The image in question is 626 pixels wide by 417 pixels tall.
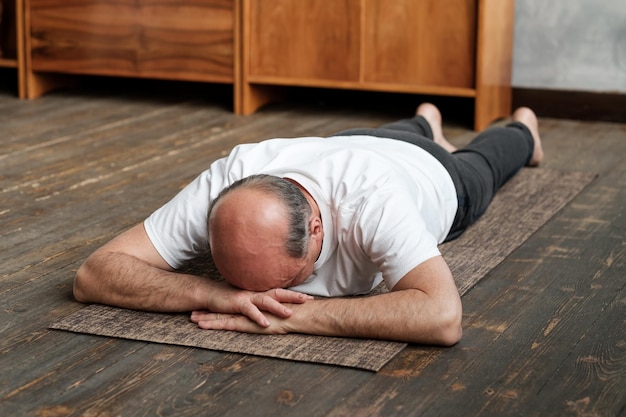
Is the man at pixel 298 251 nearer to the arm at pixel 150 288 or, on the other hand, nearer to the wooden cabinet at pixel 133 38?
the arm at pixel 150 288

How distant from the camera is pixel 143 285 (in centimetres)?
199

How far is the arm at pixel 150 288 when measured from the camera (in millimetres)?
1891

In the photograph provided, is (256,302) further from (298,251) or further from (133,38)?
(133,38)

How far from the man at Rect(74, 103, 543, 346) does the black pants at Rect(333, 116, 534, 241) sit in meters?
0.24

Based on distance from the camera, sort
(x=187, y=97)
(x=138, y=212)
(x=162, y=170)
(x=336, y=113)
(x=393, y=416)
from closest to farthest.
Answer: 1. (x=393, y=416)
2. (x=138, y=212)
3. (x=162, y=170)
4. (x=336, y=113)
5. (x=187, y=97)

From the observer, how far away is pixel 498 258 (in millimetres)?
2430

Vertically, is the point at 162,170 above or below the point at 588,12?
below

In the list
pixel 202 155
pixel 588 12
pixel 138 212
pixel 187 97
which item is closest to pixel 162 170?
pixel 202 155

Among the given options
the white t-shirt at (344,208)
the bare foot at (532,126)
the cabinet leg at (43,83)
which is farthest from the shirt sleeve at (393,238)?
the cabinet leg at (43,83)

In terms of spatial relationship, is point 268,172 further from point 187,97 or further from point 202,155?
point 187,97

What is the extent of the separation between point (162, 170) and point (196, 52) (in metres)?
1.20

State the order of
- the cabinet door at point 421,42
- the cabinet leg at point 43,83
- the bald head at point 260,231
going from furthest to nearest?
the cabinet leg at point 43,83 < the cabinet door at point 421,42 < the bald head at point 260,231

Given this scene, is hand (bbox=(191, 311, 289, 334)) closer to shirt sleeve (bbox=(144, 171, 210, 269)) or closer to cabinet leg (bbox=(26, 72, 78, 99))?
shirt sleeve (bbox=(144, 171, 210, 269))

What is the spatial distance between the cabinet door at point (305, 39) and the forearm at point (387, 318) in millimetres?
2437
